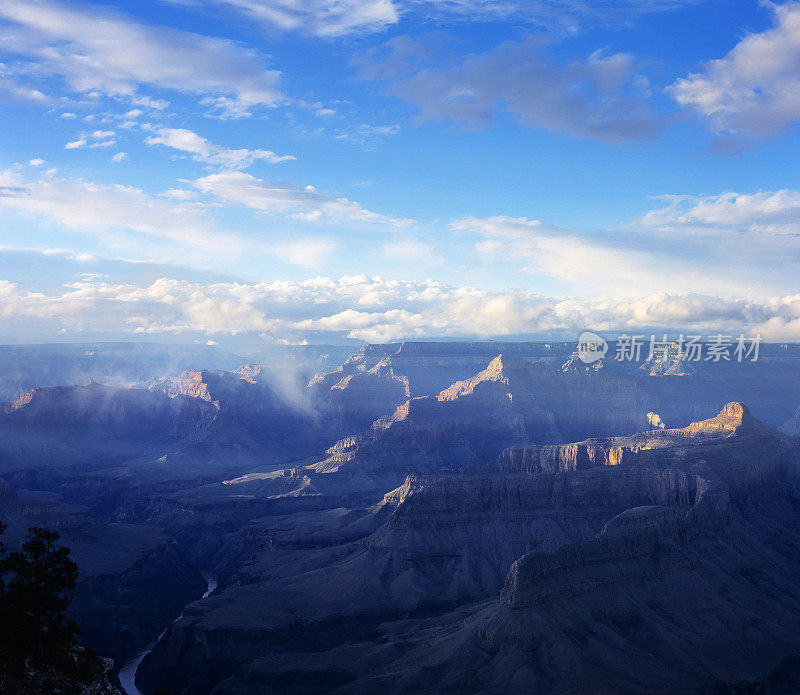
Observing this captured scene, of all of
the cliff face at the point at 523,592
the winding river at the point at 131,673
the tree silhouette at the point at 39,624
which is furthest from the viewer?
the winding river at the point at 131,673

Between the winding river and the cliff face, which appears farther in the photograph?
the winding river

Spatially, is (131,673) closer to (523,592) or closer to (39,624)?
(523,592)

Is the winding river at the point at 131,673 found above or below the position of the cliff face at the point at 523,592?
below

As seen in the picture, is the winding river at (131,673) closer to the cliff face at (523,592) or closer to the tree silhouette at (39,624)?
the cliff face at (523,592)

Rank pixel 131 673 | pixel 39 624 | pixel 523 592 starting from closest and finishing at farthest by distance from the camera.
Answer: pixel 39 624 < pixel 523 592 < pixel 131 673

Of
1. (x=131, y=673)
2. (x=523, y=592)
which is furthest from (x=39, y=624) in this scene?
(x=131, y=673)

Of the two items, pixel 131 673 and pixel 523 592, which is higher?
pixel 523 592

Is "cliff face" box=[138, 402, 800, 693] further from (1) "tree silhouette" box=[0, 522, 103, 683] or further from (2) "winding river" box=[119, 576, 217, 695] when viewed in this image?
(1) "tree silhouette" box=[0, 522, 103, 683]

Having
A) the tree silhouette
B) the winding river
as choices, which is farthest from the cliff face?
the tree silhouette

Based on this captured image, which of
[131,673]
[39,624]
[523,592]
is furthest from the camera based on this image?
[131,673]

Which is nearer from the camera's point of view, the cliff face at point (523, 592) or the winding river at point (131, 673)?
the cliff face at point (523, 592)

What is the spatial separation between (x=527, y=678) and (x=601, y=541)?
33.5m

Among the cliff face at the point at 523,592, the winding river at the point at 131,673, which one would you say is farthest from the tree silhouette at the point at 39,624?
the winding river at the point at 131,673

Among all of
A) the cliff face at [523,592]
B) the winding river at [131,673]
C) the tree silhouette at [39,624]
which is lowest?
the winding river at [131,673]
